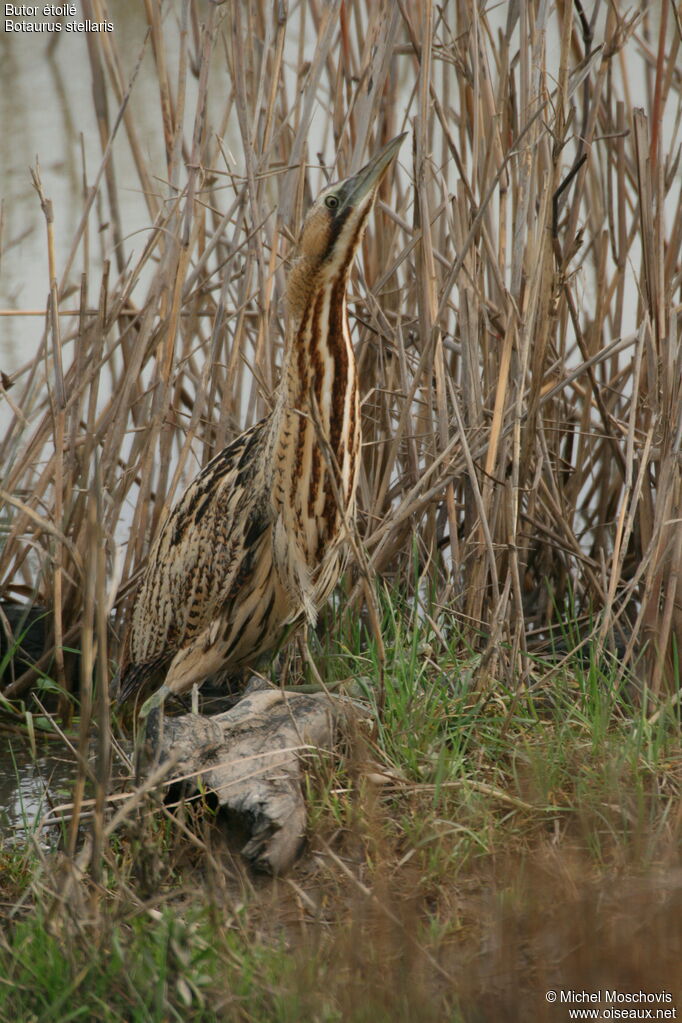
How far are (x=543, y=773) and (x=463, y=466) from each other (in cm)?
76

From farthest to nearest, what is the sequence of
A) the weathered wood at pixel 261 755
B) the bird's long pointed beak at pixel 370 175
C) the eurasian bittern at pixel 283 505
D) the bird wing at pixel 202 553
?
the bird wing at pixel 202 553, the eurasian bittern at pixel 283 505, the bird's long pointed beak at pixel 370 175, the weathered wood at pixel 261 755

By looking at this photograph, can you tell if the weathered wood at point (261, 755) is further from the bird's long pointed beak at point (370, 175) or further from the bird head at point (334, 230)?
the bird's long pointed beak at point (370, 175)

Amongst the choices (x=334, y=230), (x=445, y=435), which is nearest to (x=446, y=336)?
(x=445, y=435)

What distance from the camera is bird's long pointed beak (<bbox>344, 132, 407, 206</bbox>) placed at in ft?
7.77

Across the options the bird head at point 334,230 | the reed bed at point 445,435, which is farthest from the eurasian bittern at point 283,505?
the reed bed at point 445,435

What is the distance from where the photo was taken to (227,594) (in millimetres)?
2656

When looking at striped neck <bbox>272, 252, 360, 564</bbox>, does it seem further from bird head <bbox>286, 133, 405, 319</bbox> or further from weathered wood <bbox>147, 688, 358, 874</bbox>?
weathered wood <bbox>147, 688, 358, 874</bbox>

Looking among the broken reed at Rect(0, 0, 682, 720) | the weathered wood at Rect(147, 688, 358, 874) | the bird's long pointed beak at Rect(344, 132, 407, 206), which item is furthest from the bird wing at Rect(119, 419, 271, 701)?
the bird's long pointed beak at Rect(344, 132, 407, 206)

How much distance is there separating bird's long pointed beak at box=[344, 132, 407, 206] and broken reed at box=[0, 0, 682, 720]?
233mm

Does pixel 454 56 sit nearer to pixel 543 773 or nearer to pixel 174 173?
pixel 174 173

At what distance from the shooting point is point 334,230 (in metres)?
2.44

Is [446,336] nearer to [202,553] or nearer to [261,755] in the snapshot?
[202,553]

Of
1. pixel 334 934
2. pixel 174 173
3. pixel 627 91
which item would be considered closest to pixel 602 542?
pixel 627 91

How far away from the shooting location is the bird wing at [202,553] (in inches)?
104
